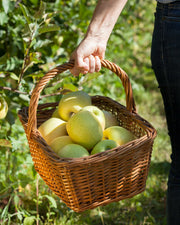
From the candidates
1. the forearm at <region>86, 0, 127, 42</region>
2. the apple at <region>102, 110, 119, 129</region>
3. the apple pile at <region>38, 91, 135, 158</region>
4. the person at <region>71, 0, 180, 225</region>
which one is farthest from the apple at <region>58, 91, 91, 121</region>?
the forearm at <region>86, 0, 127, 42</region>

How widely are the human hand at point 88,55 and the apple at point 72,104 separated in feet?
0.71

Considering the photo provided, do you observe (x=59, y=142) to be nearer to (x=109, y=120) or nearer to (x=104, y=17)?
(x=109, y=120)

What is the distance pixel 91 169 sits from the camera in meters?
1.08

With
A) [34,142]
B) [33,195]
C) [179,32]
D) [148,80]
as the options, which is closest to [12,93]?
[33,195]

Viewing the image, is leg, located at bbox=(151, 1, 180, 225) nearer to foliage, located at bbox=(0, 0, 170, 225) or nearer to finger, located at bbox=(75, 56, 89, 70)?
finger, located at bbox=(75, 56, 89, 70)

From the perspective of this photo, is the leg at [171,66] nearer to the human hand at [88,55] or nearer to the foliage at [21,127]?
the human hand at [88,55]

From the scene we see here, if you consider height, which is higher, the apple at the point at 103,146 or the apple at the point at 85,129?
the apple at the point at 85,129

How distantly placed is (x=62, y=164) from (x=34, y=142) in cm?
20

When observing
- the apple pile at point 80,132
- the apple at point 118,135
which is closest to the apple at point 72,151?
the apple pile at point 80,132

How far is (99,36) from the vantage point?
3.92ft

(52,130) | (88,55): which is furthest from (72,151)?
(88,55)

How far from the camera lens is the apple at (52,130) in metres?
1.33

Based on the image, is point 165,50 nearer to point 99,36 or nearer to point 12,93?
point 99,36

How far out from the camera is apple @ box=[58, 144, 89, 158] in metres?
1.14
